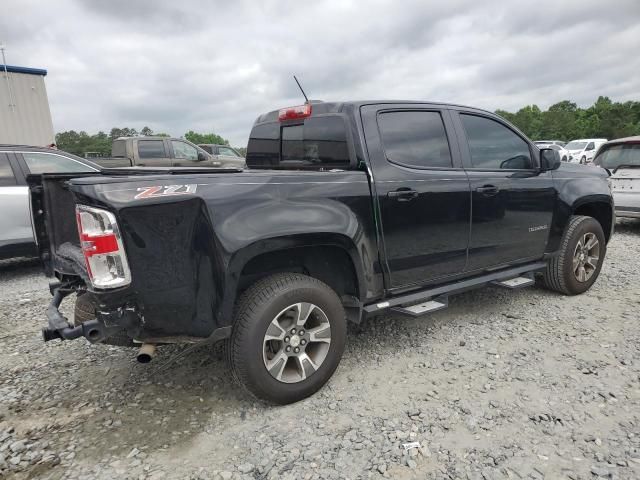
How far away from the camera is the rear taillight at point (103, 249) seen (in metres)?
2.15

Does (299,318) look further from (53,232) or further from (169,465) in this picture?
(53,232)

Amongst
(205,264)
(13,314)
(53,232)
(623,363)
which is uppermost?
(53,232)

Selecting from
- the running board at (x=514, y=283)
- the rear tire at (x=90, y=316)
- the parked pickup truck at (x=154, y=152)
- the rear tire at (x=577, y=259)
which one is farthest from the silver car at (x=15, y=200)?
the parked pickup truck at (x=154, y=152)

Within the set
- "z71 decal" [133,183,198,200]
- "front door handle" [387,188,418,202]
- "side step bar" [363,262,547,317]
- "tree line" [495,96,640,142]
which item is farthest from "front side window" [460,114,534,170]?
"tree line" [495,96,640,142]

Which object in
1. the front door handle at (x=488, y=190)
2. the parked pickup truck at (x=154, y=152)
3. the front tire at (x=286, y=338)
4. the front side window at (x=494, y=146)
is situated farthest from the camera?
the parked pickup truck at (x=154, y=152)

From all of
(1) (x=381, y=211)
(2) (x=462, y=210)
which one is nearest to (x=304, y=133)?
(1) (x=381, y=211)

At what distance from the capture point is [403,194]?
121 inches

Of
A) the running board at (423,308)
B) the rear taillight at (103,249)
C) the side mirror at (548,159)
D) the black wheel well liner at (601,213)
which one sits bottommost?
the running board at (423,308)

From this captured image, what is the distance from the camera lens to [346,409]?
2703 mm

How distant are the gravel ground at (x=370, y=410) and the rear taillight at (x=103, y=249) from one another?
38.5 inches

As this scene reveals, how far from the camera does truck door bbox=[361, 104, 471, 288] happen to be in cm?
305

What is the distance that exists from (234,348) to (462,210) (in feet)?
6.74

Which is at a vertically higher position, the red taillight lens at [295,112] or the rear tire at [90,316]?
the red taillight lens at [295,112]

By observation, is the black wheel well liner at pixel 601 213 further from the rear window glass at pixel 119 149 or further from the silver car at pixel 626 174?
the rear window glass at pixel 119 149
